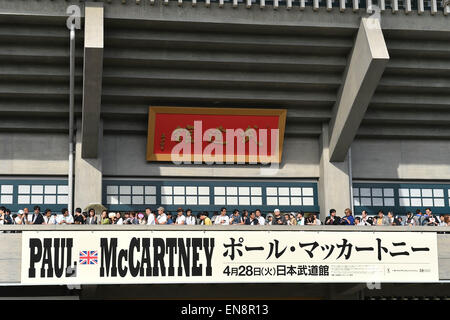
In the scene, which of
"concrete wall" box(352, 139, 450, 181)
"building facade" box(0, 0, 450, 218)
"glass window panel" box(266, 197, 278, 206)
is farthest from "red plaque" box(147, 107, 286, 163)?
"concrete wall" box(352, 139, 450, 181)

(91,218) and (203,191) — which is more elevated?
(203,191)

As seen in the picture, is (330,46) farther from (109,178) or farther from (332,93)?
(109,178)

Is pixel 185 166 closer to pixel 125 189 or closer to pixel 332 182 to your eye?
pixel 125 189

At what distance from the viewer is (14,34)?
25.9m

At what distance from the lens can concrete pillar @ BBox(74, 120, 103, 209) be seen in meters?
27.8

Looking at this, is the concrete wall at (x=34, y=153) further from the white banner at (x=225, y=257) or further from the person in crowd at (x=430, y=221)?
the person in crowd at (x=430, y=221)

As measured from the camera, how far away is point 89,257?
22.6 metres

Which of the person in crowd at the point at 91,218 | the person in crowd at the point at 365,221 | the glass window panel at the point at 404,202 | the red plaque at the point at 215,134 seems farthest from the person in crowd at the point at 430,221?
the person in crowd at the point at 91,218

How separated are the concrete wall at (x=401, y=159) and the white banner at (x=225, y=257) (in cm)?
644

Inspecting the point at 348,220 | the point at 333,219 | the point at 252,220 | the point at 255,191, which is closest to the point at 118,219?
the point at 252,220

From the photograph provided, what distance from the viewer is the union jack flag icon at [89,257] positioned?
2261cm

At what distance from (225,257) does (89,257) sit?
4063 millimetres

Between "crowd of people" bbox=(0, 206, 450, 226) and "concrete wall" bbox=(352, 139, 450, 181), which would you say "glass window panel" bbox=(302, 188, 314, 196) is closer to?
"concrete wall" bbox=(352, 139, 450, 181)
